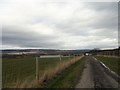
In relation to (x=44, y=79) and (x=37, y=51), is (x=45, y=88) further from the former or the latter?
(x=37, y=51)

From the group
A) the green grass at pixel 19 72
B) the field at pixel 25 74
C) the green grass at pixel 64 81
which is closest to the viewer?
the green grass at pixel 64 81

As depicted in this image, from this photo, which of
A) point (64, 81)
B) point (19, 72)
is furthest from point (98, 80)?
point (19, 72)

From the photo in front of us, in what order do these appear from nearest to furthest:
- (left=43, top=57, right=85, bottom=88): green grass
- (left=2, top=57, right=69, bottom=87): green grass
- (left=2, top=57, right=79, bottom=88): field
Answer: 1. (left=43, top=57, right=85, bottom=88): green grass
2. (left=2, top=57, right=79, bottom=88): field
3. (left=2, top=57, right=69, bottom=87): green grass

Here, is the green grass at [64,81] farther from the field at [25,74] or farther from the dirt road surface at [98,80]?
the field at [25,74]

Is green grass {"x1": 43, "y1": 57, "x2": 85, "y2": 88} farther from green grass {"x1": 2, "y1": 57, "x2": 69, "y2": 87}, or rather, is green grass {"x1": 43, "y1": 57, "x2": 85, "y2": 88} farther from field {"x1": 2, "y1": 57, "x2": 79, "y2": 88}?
green grass {"x1": 2, "y1": 57, "x2": 69, "y2": 87}

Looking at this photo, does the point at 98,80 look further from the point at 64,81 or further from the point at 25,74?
the point at 25,74

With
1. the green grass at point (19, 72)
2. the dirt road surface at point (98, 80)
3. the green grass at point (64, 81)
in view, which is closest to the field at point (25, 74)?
the green grass at point (19, 72)

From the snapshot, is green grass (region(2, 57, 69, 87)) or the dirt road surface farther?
green grass (region(2, 57, 69, 87))

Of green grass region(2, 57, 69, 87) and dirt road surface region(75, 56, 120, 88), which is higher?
dirt road surface region(75, 56, 120, 88)

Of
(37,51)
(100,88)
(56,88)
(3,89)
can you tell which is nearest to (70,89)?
(56,88)

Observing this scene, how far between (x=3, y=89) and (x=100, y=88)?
5.19 meters

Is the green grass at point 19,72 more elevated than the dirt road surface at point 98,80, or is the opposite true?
the dirt road surface at point 98,80

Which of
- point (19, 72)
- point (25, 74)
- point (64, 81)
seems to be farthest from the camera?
point (19, 72)

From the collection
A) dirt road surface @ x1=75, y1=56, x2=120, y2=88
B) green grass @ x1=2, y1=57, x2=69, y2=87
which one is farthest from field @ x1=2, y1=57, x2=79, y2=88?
dirt road surface @ x1=75, y1=56, x2=120, y2=88
